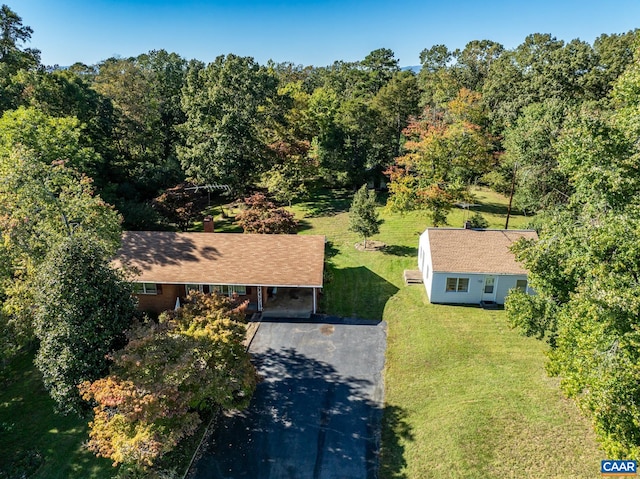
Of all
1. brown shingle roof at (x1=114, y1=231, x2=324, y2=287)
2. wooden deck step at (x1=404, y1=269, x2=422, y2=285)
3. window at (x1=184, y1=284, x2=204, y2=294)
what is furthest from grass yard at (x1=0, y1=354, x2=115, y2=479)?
wooden deck step at (x1=404, y1=269, x2=422, y2=285)

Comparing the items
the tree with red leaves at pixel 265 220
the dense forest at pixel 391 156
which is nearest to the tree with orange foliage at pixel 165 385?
the dense forest at pixel 391 156

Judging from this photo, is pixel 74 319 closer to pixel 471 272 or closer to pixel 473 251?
pixel 471 272

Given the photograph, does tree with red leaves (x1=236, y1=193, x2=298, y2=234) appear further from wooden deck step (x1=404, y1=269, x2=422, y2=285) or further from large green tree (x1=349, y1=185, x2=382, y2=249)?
wooden deck step (x1=404, y1=269, x2=422, y2=285)

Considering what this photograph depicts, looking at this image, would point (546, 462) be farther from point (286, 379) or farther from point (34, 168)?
point (34, 168)

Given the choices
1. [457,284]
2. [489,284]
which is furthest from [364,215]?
[489,284]

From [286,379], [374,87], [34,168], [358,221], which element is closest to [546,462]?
[286,379]

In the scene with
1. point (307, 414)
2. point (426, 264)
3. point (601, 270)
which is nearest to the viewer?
point (601, 270)
